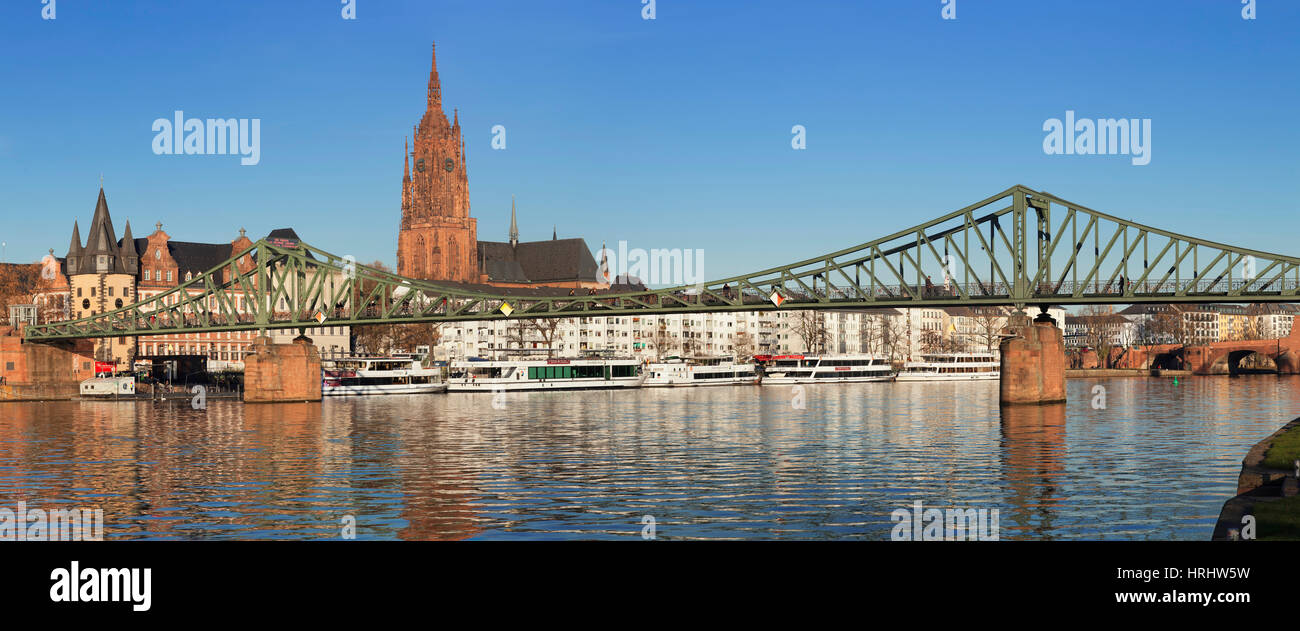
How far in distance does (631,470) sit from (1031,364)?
2218 inches

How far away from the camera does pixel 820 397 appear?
115750 mm

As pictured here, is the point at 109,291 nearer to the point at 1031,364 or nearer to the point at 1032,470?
the point at 1031,364

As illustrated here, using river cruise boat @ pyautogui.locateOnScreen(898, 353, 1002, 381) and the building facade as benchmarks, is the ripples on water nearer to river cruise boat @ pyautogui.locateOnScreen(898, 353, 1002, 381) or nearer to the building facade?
the building facade

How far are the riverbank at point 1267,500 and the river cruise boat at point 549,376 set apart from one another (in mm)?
104872

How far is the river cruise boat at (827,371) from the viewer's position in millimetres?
157875

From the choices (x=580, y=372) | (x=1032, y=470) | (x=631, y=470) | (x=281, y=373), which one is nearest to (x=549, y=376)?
(x=580, y=372)

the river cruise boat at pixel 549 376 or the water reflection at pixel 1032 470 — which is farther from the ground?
the river cruise boat at pixel 549 376

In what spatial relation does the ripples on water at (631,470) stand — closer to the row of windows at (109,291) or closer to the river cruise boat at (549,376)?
the river cruise boat at (549,376)

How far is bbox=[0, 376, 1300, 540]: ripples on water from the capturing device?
30.4 metres

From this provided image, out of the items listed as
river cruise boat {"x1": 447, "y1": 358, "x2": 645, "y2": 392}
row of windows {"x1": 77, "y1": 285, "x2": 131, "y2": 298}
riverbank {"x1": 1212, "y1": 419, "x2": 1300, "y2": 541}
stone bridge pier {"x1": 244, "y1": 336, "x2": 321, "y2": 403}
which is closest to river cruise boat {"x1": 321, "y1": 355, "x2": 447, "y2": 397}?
river cruise boat {"x1": 447, "y1": 358, "x2": 645, "y2": 392}

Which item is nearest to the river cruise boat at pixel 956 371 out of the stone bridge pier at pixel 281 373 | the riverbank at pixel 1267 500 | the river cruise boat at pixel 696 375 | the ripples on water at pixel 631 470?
the river cruise boat at pixel 696 375

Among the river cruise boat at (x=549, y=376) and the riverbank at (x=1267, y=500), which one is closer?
the riverbank at (x=1267, y=500)

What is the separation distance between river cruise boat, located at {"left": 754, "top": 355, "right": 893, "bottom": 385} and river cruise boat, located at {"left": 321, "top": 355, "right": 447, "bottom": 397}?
44489 millimetres
